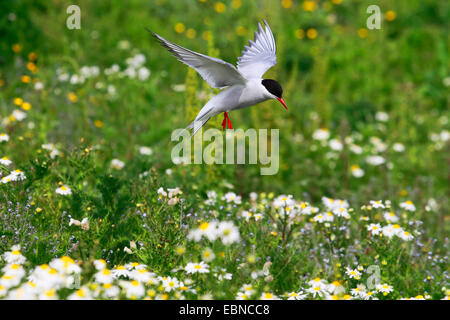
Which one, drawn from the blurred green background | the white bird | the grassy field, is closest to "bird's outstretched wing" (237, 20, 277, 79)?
the white bird

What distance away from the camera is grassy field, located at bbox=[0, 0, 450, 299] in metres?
2.75

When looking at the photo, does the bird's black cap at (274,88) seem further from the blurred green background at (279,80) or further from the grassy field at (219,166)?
the blurred green background at (279,80)

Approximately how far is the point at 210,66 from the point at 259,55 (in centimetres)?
51

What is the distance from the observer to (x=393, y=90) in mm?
6430

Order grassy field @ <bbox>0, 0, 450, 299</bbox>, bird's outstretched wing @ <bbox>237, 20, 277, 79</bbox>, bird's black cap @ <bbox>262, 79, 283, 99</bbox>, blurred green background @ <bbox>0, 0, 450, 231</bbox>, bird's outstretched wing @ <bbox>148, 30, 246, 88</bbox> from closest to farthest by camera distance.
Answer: bird's outstretched wing @ <bbox>148, 30, 246, 88</bbox> < bird's black cap @ <bbox>262, 79, 283, 99</bbox> < bird's outstretched wing @ <bbox>237, 20, 277, 79</bbox> < grassy field @ <bbox>0, 0, 450, 299</bbox> < blurred green background @ <bbox>0, 0, 450, 231</bbox>

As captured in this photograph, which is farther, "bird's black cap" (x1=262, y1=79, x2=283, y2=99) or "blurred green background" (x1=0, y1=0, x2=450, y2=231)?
"blurred green background" (x1=0, y1=0, x2=450, y2=231)

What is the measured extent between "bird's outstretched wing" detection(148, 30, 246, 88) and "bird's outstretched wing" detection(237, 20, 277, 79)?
0.74 feet

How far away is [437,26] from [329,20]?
4.59 ft

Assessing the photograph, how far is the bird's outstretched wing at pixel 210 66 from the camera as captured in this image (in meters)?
2.08

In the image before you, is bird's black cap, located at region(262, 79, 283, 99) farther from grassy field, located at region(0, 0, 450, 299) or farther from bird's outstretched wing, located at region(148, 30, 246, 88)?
grassy field, located at region(0, 0, 450, 299)

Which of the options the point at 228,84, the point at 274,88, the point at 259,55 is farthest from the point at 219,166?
the point at 274,88

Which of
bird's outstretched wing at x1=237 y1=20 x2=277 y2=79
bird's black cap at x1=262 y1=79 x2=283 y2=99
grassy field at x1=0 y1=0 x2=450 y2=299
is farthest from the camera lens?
grassy field at x1=0 y1=0 x2=450 y2=299

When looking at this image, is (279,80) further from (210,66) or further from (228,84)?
(210,66)
